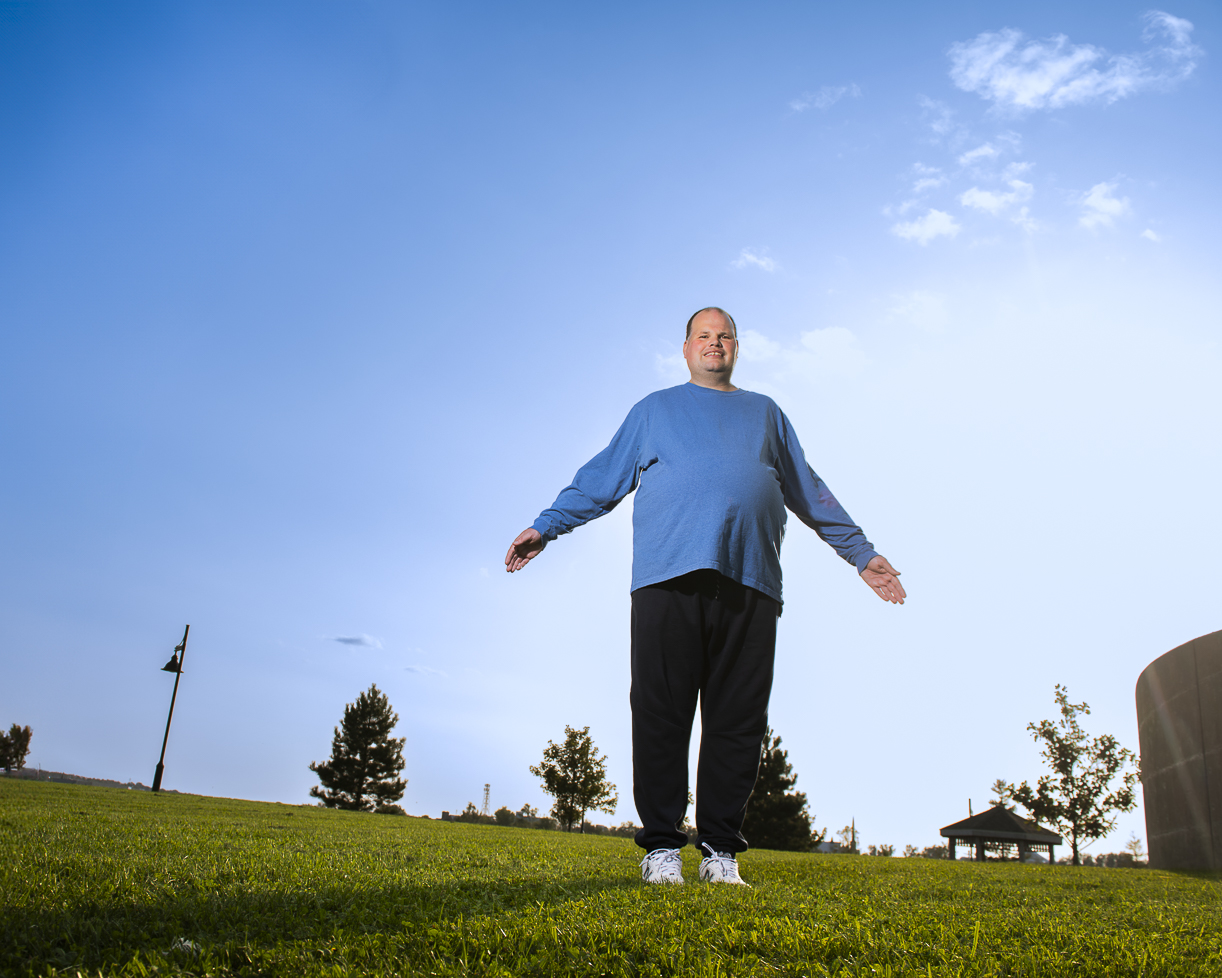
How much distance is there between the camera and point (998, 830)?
35281 millimetres

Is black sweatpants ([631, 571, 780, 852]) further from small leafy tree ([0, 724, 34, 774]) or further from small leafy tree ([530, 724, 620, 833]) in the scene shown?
small leafy tree ([0, 724, 34, 774])

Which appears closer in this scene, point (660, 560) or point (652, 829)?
point (652, 829)

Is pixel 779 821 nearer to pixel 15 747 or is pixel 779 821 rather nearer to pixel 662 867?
pixel 662 867

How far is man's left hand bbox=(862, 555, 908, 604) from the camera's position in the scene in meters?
4.05

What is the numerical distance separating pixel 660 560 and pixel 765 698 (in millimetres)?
797

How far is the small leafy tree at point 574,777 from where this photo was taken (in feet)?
153

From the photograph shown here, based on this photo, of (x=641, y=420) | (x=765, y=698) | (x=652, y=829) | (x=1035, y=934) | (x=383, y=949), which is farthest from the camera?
(x=641, y=420)

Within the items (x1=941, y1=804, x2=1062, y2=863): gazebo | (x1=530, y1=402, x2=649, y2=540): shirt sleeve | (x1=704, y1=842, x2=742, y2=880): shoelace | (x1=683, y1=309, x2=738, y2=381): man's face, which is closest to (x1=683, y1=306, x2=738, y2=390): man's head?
(x1=683, y1=309, x2=738, y2=381): man's face

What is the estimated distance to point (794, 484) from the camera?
4.27 m

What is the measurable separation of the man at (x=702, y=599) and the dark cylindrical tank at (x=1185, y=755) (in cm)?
1360

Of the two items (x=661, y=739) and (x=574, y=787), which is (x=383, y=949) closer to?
(x=661, y=739)

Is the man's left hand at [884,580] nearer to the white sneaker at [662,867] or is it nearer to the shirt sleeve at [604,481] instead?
the shirt sleeve at [604,481]

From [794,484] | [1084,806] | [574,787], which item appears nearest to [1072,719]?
[1084,806]

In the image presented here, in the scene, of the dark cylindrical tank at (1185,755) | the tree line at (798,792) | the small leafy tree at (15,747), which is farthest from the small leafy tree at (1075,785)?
the small leafy tree at (15,747)
